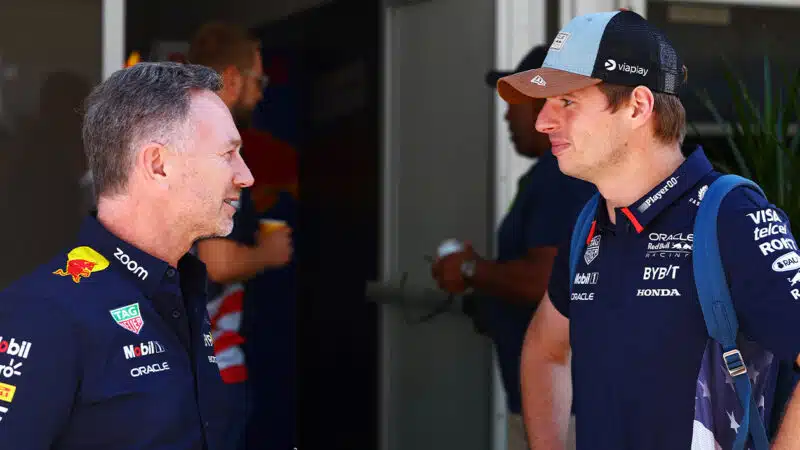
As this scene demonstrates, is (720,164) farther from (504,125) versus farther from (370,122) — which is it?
(370,122)

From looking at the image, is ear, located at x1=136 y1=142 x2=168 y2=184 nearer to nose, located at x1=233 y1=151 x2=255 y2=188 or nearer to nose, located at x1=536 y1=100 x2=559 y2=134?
nose, located at x1=233 y1=151 x2=255 y2=188

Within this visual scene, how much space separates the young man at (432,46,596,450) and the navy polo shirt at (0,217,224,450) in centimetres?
149

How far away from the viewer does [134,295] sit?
170 centimetres

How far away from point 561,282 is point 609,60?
0.47m

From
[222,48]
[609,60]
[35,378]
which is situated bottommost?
[35,378]

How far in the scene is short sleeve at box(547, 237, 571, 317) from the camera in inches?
87.2

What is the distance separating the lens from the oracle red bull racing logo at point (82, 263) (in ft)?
5.45

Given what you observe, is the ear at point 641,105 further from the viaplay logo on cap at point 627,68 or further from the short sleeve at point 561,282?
the short sleeve at point 561,282

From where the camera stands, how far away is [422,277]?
423 centimetres

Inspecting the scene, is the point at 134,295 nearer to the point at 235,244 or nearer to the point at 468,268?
the point at 235,244

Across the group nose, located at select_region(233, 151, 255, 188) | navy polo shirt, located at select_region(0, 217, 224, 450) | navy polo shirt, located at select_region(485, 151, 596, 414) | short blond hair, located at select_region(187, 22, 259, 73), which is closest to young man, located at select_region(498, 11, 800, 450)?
nose, located at select_region(233, 151, 255, 188)

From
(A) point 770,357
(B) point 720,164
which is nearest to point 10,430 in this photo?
(A) point 770,357

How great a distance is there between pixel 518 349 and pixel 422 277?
104 centimetres

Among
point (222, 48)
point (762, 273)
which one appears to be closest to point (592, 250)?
point (762, 273)
